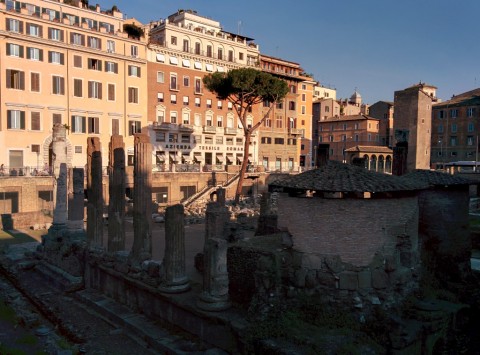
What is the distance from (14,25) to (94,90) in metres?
7.03

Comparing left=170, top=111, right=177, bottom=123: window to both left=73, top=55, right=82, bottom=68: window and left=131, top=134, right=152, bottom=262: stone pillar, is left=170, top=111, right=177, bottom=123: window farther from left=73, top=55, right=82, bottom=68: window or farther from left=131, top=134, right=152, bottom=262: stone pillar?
left=131, top=134, right=152, bottom=262: stone pillar

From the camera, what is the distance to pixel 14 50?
96.5 feet

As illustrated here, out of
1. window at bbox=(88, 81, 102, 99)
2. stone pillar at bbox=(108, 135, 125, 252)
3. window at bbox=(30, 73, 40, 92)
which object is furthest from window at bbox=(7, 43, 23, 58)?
stone pillar at bbox=(108, 135, 125, 252)

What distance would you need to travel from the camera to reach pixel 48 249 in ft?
52.2

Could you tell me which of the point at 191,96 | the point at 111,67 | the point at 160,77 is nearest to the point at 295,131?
the point at 191,96

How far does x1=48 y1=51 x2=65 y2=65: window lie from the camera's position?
31.0m

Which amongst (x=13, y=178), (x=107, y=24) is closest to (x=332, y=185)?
(x=13, y=178)

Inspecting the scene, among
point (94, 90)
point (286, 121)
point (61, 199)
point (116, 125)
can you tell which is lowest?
point (61, 199)

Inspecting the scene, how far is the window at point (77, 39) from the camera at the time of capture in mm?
32125

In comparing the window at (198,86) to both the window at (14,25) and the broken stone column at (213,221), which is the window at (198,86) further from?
the broken stone column at (213,221)

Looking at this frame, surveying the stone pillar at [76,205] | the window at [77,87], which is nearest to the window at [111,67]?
the window at [77,87]

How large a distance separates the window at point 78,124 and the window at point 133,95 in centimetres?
460

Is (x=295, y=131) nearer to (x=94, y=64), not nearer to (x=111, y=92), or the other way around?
(x=111, y=92)

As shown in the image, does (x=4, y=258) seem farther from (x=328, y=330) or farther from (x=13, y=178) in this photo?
(x=328, y=330)
